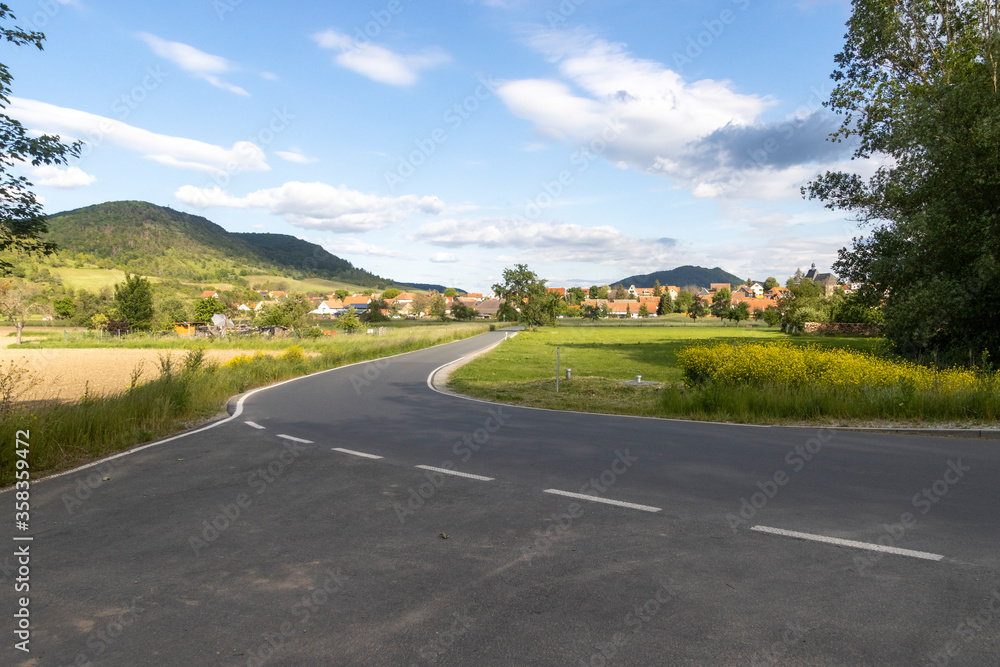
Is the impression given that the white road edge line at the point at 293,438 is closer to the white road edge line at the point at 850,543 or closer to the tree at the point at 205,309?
the white road edge line at the point at 850,543

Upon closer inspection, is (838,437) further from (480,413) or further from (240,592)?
(240,592)

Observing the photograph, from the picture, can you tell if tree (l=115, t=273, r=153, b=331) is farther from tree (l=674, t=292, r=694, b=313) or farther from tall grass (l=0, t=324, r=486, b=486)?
tree (l=674, t=292, r=694, b=313)

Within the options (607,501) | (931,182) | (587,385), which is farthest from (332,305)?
(607,501)

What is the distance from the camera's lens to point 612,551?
15.0 ft

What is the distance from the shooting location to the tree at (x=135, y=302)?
6688cm

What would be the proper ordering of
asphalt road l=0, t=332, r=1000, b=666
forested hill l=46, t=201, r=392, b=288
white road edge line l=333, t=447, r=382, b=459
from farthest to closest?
forested hill l=46, t=201, r=392, b=288, white road edge line l=333, t=447, r=382, b=459, asphalt road l=0, t=332, r=1000, b=666

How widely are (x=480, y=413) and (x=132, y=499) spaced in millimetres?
7651

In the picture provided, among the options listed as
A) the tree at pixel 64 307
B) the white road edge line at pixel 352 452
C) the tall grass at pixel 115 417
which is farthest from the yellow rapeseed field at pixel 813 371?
the tree at pixel 64 307

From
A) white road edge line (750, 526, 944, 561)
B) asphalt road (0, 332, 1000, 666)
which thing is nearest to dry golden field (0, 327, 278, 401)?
asphalt road (0, 332, 1000, 666)

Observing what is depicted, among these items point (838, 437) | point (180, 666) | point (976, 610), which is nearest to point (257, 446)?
point (180, 666)

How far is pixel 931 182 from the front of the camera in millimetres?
17578

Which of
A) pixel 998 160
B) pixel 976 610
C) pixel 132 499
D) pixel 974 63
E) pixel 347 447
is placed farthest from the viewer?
pixel 974 63

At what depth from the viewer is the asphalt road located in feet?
10.7

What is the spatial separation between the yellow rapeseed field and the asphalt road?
4682 millimetres
